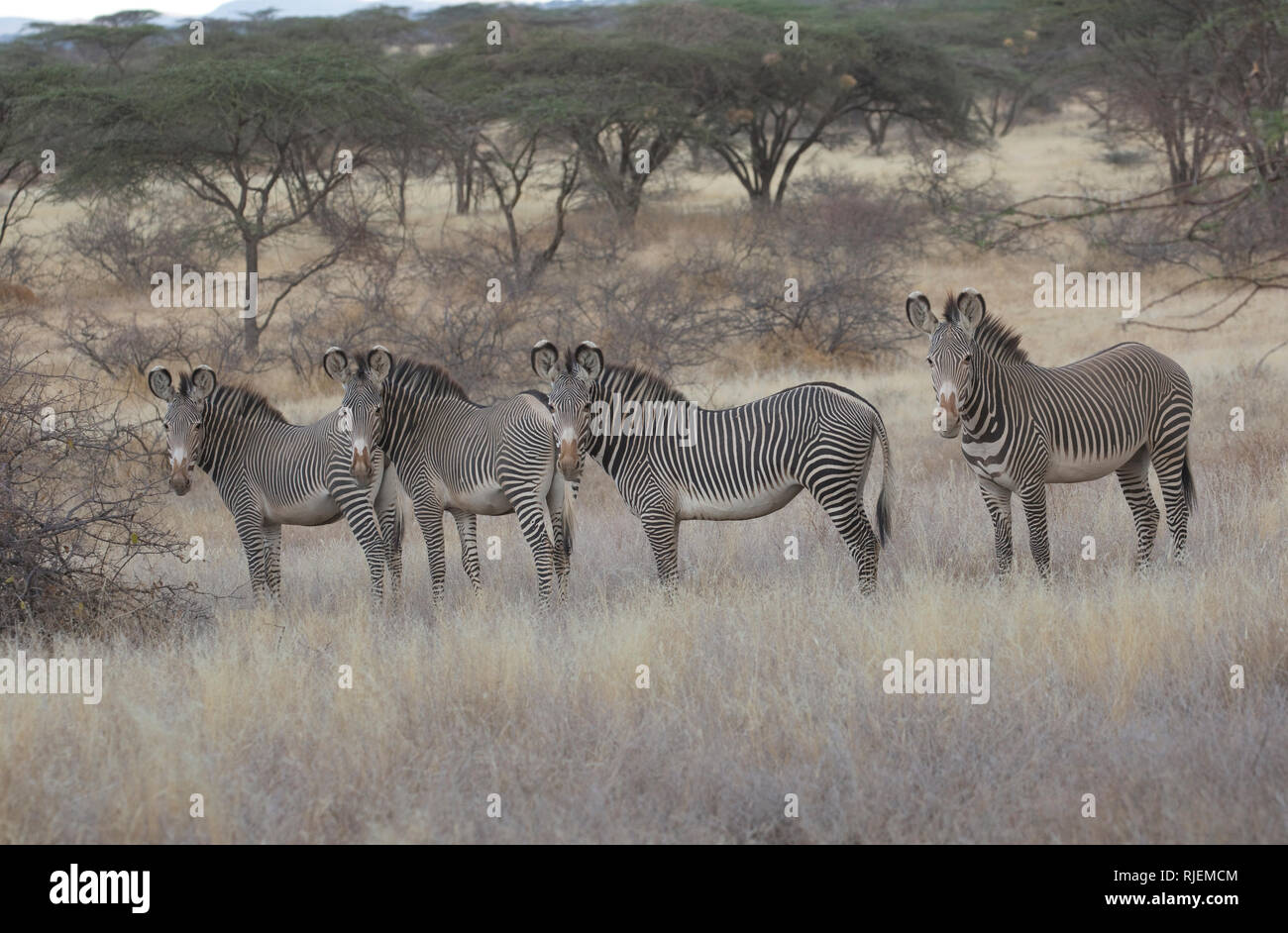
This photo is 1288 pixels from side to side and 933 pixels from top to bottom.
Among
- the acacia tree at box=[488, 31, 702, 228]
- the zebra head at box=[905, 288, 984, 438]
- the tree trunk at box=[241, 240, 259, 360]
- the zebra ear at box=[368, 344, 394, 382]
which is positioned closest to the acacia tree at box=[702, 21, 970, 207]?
the acacia tree at box=[488, 31, 702, 228]

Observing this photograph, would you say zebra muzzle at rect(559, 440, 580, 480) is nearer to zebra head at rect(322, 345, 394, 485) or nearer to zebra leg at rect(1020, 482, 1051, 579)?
zebra head at rect(322, 345, 394, 485)

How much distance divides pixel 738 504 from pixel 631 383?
914mm

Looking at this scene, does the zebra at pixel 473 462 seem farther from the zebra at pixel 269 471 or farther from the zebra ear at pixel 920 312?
the zebra ear at pixel 920 312

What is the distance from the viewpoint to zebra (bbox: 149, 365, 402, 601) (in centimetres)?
714

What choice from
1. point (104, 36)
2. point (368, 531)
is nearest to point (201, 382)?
point (368, 531)

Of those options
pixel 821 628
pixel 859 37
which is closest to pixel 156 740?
pixel 821 628

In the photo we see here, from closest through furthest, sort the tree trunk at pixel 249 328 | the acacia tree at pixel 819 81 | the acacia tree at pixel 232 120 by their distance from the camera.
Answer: the tree trunk at pixel 249 328, the acacia tree at pixel 232 120, the acacia tree at pixel 819 81

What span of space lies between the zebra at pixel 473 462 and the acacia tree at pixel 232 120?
38.4 feet

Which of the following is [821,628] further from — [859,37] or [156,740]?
[859,37]

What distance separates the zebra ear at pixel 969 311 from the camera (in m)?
6.45

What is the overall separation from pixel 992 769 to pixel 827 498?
2.66 m

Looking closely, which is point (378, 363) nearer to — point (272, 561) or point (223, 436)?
point (223, 436)

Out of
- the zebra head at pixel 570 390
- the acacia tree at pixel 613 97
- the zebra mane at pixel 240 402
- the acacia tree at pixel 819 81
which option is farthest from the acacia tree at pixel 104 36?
the zebra head at pixel 570 390
